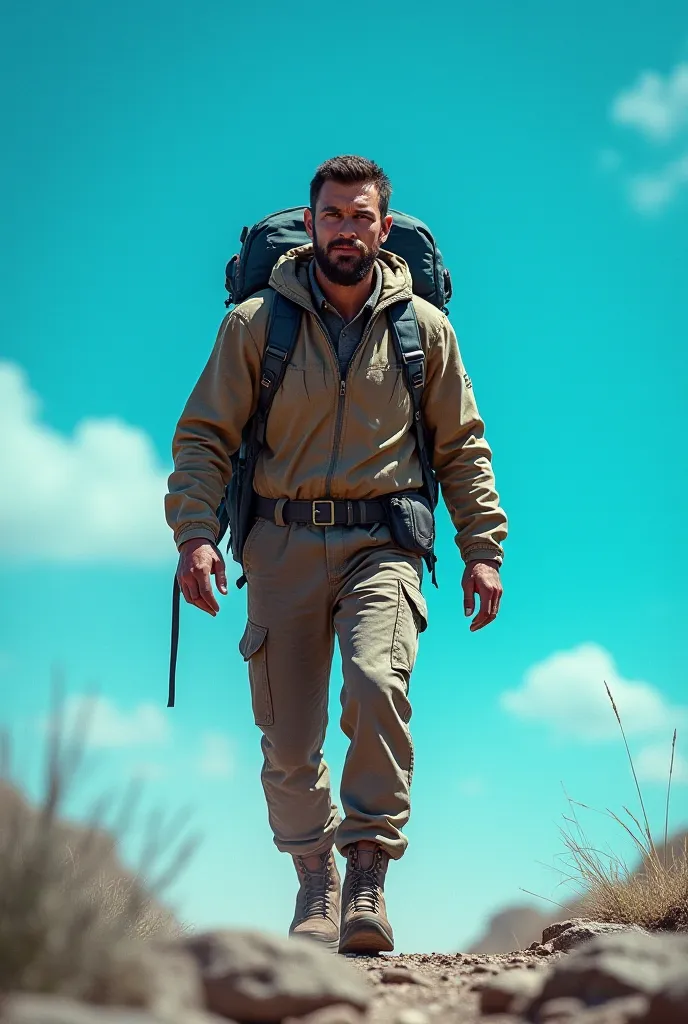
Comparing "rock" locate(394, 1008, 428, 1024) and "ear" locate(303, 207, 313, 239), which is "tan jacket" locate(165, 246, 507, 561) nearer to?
"ear" locate(303, 207, 313, 239)

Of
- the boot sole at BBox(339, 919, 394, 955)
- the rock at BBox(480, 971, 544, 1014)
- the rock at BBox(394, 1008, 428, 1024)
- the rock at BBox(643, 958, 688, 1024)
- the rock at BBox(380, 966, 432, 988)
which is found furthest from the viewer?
the boot sole at BBox(339, 919, 394, 955)

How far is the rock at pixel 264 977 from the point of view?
10.2ft

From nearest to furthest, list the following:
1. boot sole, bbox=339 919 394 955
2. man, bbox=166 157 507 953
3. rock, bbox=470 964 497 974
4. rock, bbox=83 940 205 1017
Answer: rock, bbox=83 940 205 1017 → rock, bbox=470 964 497 974 → boot sole, bbox=339 919 394 955 → man, bbox=166 157 507 953

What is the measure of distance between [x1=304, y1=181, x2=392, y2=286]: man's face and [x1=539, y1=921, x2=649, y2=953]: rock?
3268 mm

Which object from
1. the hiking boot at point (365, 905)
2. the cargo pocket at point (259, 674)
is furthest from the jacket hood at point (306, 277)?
the hiking boot at point (365, 905)

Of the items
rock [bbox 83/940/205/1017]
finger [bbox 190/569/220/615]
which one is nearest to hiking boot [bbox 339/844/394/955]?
finger [bbox 190/569/220/615]

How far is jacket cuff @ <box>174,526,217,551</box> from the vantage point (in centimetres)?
579

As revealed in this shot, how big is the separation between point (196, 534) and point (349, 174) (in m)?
1.89

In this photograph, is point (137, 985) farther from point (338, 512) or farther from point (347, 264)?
point (347, 264)

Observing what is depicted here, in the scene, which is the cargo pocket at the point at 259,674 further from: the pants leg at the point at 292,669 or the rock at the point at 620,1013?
the rock at the point at 620,1013

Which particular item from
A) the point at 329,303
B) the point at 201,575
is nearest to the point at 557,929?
the point at 201,575

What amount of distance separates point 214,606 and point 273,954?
251cm

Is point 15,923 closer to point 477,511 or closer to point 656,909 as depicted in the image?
point 477,511

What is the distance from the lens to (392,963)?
498 centimetres
